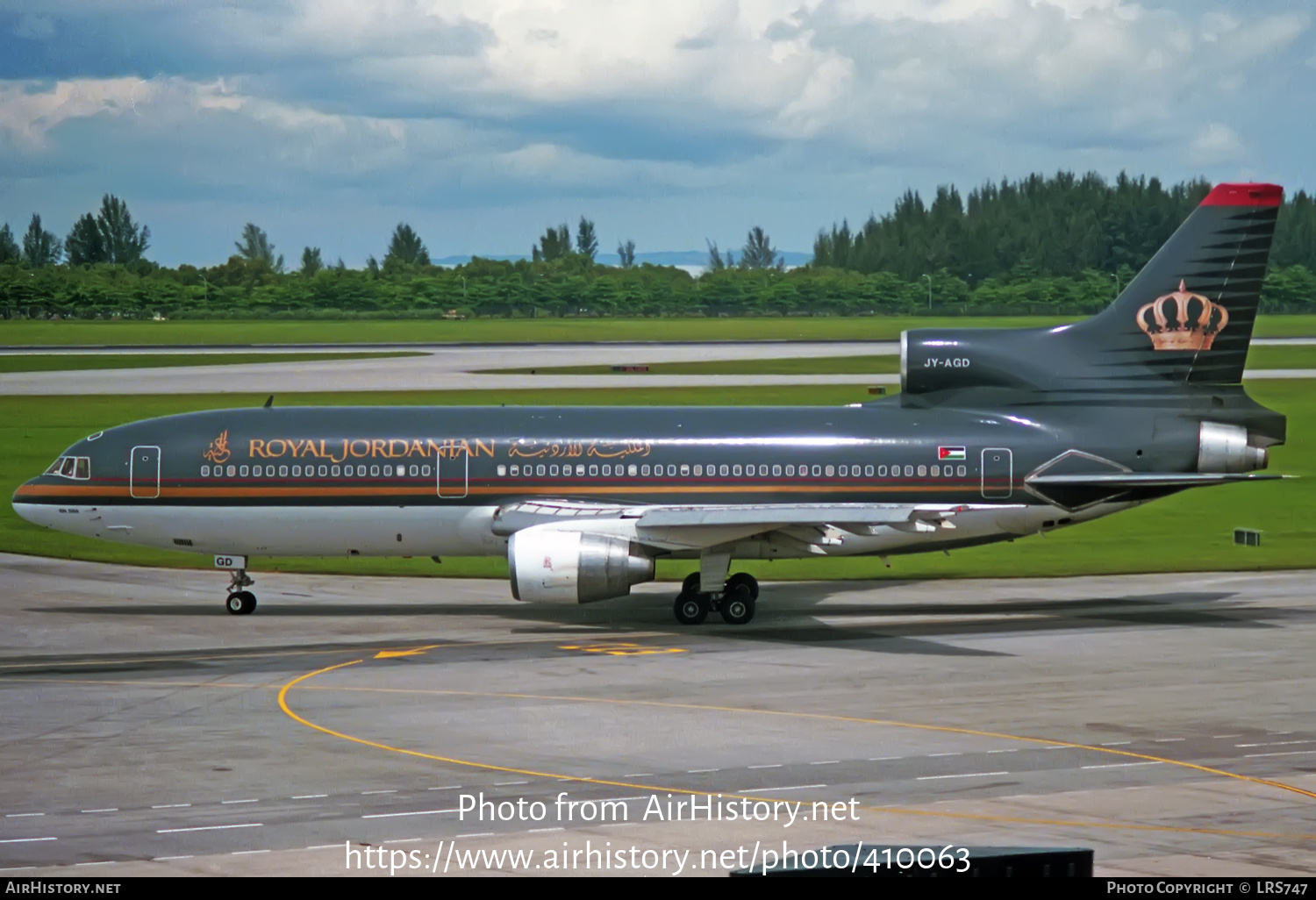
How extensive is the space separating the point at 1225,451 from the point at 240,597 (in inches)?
920

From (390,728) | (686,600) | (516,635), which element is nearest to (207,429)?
(516,635)

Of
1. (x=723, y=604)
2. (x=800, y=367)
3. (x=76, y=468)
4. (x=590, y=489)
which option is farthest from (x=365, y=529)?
(x=800, y=367)

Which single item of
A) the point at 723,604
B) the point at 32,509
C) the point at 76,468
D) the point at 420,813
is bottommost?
the point at 420,813

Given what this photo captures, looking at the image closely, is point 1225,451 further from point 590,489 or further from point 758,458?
point 590,489

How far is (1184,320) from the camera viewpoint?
40625 mm

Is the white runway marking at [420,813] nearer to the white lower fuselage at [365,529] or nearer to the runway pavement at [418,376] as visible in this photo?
the white lower fuselage at [365,529]

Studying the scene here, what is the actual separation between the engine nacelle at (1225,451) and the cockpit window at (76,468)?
26229mm

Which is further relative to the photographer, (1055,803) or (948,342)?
(948,342)

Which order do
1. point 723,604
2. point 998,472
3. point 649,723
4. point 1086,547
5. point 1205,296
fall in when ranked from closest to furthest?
1. point 649,723
2. point 723,604
3. point 998,472
4. point 1205,296
5. point 1086,547

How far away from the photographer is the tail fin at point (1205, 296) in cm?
4031

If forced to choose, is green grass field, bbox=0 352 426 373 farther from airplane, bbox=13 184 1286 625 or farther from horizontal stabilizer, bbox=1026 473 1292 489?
horizontal stabilizer, bbox=1026 473 1292 489

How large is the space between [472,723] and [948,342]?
1856 centimetres

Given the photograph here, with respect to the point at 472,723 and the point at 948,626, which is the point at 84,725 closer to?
the point at 472,723

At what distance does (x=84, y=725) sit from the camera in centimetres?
2764
